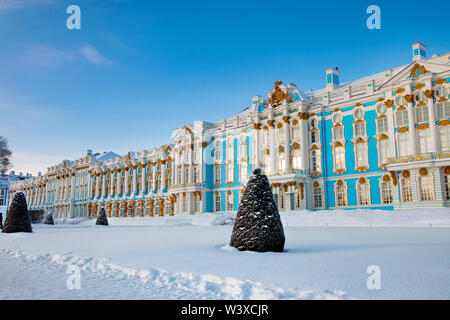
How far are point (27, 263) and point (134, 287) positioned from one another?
488cm

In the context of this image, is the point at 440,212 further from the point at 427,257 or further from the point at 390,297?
the point at 390,297

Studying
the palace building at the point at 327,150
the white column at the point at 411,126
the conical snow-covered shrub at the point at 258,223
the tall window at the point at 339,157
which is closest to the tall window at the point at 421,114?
the palace building at the point at 327,150

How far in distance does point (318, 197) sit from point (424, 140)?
10.9m

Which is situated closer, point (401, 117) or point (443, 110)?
point (443, 110)

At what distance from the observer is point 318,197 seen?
3400cm

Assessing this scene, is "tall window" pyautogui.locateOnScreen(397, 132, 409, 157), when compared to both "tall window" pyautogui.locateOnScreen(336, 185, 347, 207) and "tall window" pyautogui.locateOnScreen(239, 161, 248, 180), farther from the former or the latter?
"tall window" pyautogui.locateOnScreen(239, 161, 248, 180)

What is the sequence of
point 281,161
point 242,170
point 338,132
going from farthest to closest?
point 242,170 < point 281,161 < point 338,132

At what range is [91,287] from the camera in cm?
621

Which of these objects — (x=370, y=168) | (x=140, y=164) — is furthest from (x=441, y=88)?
(x=140, y=164)

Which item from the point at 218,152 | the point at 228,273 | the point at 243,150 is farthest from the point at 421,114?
the point at 228,273

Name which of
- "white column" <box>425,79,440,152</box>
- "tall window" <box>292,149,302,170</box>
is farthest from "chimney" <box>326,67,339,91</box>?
"white column" <box>425,79,440,152</box>

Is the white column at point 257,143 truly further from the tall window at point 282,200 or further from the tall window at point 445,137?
the tall window at point 445,137

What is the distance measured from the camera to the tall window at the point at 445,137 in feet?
86.2

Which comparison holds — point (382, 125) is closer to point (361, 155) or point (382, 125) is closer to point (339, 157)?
point (361, 155)
